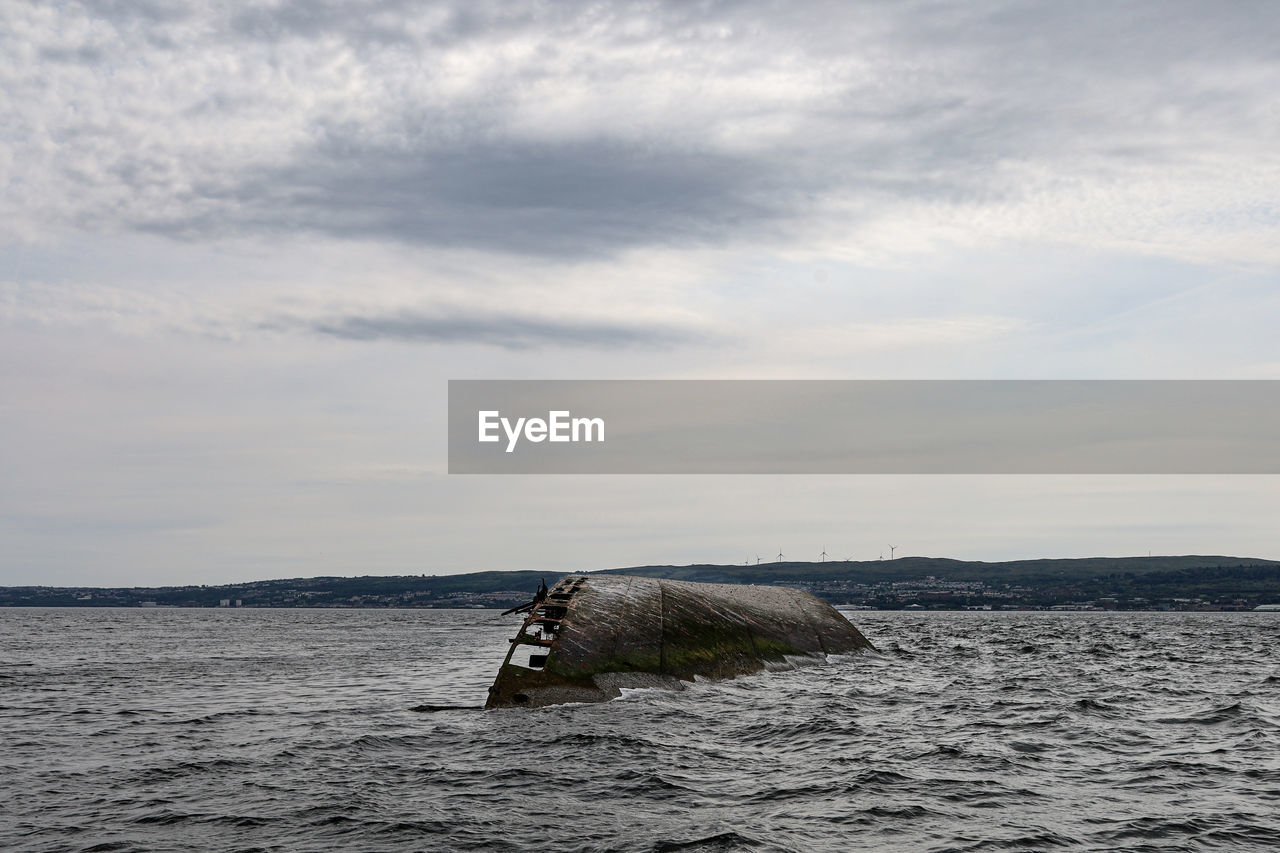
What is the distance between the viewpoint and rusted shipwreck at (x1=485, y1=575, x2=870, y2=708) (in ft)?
91.0

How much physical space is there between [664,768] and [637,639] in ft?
39.2

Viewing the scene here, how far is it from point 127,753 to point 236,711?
806cm

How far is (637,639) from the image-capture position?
31.1 m

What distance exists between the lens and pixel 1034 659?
53.2 meters

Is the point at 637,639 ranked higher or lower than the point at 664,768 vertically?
higher

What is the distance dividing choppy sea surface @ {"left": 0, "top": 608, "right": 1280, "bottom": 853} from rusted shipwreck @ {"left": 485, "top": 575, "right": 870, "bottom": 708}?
90 cm

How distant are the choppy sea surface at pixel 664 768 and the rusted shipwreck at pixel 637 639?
35.4 inches

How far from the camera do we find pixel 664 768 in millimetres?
19172

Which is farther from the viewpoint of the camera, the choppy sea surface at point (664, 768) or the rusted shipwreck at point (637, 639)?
the rusted shipwreck at point (637, 639)

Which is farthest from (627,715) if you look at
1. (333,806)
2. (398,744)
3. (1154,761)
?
(1154,761)

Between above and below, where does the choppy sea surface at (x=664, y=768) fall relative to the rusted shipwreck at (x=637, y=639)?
below

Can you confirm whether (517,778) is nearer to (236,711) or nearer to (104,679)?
(236,711)

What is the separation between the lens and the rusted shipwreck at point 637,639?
27750mm

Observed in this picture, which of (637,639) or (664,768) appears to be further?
(637,639)
